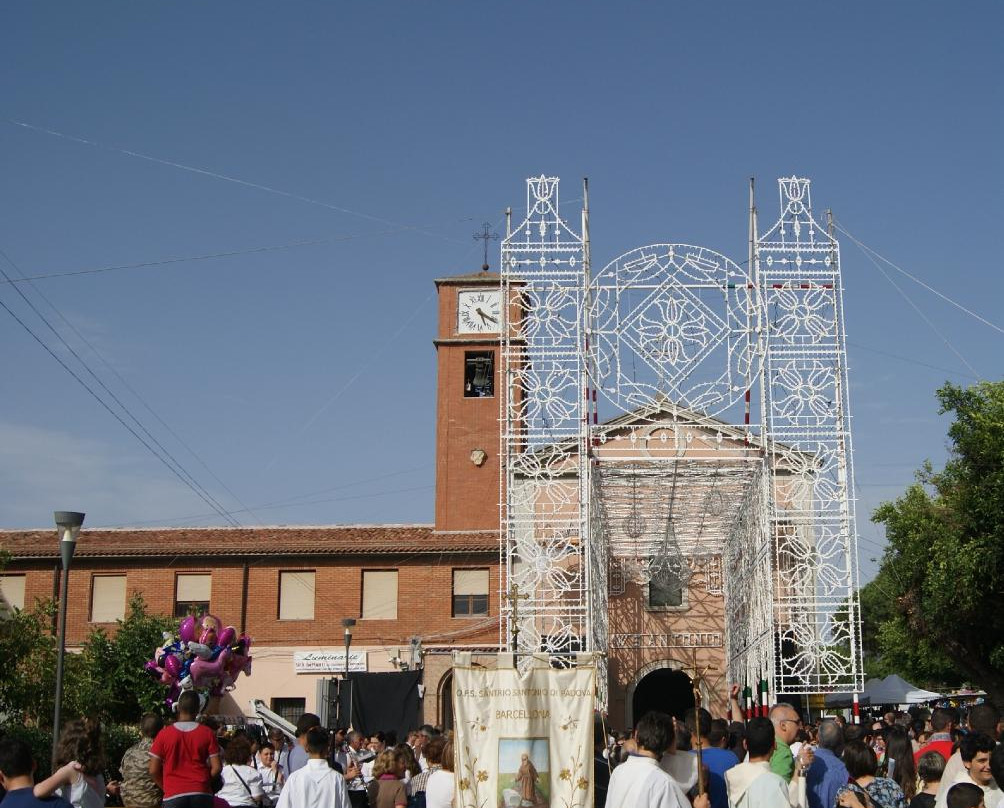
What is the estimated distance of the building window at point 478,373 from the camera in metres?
38.0

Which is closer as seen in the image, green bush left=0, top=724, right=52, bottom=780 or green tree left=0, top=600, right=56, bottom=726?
green bush left=0, top=724, right=52, bottom=780

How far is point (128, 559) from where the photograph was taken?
37500mm

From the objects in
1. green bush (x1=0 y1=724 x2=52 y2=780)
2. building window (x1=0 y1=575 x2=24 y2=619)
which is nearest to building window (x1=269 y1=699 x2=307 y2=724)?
building window (x1=0 y1=575 x2=24 y2=619)

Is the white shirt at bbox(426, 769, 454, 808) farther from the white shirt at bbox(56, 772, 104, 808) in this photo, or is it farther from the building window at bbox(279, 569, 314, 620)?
the building window at bbox(279, 569, 314, 620)

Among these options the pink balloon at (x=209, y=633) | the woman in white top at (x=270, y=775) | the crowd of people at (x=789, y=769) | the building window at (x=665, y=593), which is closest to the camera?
the crowd of people at (x=789, y=769)

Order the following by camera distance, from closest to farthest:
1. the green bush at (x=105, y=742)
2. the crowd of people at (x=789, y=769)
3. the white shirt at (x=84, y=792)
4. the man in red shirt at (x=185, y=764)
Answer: the crowd of people at (x=789, y=769), the white shirt at (x=84, y=792), the man in red shirt at (x=185, y=764), the green bush at (x=105, y=742)

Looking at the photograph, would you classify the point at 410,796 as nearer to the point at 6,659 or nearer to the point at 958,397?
the point at 6,659

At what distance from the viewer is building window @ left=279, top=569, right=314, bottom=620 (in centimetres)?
3669

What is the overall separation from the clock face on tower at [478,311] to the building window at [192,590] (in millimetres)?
10485

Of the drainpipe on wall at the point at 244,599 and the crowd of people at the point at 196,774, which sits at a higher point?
the drainpipe on wall at the point at 244,599

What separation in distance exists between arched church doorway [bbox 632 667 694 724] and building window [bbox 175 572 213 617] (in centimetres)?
1273

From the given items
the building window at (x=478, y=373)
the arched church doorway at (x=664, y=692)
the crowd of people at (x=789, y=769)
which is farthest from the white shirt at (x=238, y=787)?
the building window at (x=478, y=373)

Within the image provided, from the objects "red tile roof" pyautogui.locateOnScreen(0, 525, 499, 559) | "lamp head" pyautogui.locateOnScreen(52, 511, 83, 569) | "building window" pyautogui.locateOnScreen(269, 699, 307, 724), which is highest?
"red tile roof" pyautogui.locateOnScreen(0, 525, 499, 559)

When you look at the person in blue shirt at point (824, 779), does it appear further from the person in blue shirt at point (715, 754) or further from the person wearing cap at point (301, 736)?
the person wearing cap at point (301, 736)
